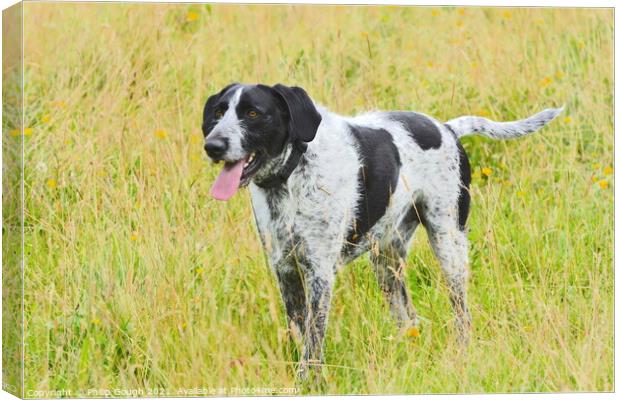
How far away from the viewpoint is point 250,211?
6516 millimetres

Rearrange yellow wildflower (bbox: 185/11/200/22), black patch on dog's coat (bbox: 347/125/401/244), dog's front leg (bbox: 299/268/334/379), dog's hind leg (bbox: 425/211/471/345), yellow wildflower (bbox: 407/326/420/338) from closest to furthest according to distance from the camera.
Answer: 1. dog's front leg (bbox: 299/268/334/379)
2. black patch on dog's coat (bbox: 347/125/401/244)
3. yellow wildflower (bbox: 407/326/420/338)
4. yellow wildflower (bbox: 185/11/200/22)
5. dog's hind leg (bbox: 425/211/471/345)

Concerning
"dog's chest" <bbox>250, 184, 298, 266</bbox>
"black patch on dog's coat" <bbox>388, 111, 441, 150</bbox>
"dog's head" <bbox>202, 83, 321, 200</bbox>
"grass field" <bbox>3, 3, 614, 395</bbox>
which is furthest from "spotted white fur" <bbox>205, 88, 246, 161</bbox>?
"black patch on dog's coat" <bbox>388, 111, 441, 150</bbox>

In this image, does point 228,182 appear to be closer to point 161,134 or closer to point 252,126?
point 252,126

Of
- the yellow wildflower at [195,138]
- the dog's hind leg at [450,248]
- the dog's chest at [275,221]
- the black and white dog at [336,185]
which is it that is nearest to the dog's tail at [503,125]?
the black and white dog at [336,185]

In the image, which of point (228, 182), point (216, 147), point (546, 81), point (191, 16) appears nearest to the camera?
point (216, 147)

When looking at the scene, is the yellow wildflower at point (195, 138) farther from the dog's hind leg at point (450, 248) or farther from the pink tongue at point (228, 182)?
the dog's hind leg at point (450, 248)

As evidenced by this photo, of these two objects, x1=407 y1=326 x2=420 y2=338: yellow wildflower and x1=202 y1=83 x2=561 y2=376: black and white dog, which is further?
x1=407 y1=326 x2=420 y2=338: yellow wildflower

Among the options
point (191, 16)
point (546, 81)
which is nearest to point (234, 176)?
point (191, 16)

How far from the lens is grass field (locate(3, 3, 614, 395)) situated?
6.09 m

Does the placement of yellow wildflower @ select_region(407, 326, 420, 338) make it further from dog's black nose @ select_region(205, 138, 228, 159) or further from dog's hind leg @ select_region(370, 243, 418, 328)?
dog's black nose @ select_region(205, 138, 228, 159)

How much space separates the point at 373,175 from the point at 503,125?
102 cm

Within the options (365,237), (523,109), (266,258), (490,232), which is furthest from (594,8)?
(266,258)

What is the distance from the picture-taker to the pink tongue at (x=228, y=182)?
18.7ft

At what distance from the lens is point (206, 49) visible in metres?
6.87
